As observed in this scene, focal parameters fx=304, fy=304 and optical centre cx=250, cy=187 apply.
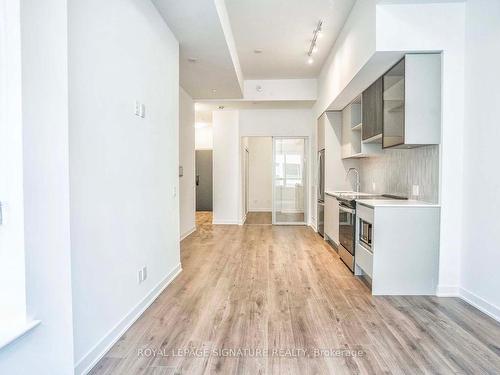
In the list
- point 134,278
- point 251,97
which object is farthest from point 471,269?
point 251,97

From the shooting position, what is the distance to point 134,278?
8.02 feet

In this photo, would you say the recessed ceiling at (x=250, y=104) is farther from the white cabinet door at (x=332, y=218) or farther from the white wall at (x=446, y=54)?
the white wall at (x=446, y=54)

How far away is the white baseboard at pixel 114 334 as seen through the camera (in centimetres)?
179

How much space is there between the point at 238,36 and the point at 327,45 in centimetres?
141

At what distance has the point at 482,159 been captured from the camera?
8.79 feet

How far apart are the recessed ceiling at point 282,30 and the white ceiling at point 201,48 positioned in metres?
0.46

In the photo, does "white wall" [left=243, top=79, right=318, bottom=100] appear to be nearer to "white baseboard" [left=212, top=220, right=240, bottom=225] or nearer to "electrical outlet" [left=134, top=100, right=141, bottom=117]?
"white baseboard" [left=212, top=220, right=240, bottom=225]

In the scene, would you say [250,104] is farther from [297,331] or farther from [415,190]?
[297,331]

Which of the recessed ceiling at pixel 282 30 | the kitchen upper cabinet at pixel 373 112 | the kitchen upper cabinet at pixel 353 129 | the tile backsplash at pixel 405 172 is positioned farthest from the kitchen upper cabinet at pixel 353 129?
the recessed ceiling at pixel 282 30

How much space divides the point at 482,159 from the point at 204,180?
8.91 meters

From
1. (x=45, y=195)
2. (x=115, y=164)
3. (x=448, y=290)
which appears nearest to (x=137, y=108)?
(x=115, y=164)

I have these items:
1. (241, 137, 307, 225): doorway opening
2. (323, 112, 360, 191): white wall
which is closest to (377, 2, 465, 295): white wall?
(323, 112, 360, 191): white wall

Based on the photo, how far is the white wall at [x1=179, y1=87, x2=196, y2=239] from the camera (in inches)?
222

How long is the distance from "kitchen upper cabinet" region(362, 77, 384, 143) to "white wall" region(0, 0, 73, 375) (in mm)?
3147
